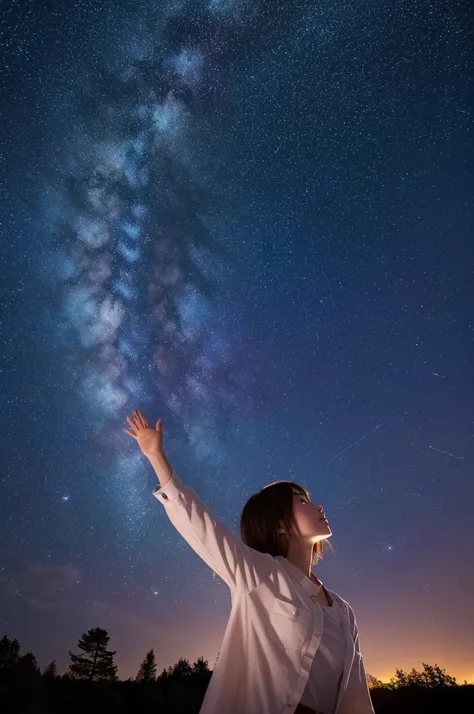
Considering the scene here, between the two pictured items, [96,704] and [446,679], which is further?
[446,679]

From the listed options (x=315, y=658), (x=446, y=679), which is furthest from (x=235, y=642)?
(x=446, y=679)

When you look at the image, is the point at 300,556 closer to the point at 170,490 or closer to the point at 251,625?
the point at 251,625

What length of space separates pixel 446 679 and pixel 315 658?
23315 millimetres

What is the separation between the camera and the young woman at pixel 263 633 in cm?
209

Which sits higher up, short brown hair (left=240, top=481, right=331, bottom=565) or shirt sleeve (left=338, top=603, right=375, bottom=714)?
short brown hair (left=240, top=481, right=331, bottom=565)

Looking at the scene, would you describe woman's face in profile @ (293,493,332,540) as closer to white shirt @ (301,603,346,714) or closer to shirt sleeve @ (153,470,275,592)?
white shirt @ (301,603,346,714)

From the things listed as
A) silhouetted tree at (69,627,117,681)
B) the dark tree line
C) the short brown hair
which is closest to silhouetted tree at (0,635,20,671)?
silhouetted tree at (69,627,117,681)

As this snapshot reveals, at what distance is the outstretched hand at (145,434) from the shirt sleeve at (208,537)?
0.66 feet

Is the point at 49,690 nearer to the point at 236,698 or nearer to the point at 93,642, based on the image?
the point at 236,698

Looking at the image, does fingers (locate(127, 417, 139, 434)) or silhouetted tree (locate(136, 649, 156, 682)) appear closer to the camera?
fingers (locate(127, 417, 139, 434))

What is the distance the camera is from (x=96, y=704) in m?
12.7

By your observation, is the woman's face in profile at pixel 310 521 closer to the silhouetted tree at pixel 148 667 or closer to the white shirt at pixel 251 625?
the white shirt at pixel 251 625

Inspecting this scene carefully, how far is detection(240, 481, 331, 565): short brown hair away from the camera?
2871mm

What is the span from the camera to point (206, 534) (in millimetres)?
2092
